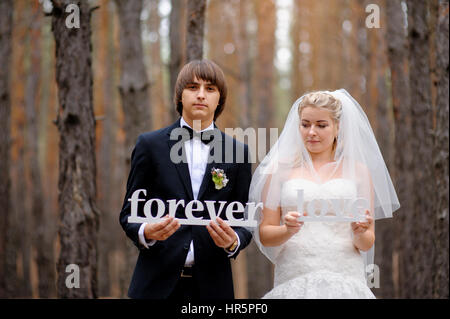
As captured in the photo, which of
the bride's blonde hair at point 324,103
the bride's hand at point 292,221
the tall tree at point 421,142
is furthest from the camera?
the tall tree at point 421,142

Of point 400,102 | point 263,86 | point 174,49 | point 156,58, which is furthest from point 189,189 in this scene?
point 156,58

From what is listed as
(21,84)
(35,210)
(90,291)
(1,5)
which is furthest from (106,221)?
(90,291)

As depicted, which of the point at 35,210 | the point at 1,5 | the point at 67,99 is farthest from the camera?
the point at 35,210

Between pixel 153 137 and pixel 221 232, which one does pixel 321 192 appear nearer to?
pixel 221 232

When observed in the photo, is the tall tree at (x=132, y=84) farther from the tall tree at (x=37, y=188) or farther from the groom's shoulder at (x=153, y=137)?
the groom's shoulder at (x=153, y=137)

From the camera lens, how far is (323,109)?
10.6 feet

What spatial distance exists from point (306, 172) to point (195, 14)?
110 inches

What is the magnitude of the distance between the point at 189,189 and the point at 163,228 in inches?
13.9

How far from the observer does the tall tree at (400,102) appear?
6988 millimetres

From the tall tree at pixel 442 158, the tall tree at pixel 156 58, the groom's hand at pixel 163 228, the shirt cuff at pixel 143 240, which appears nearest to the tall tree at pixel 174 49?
the tall tree at pixel 442 158

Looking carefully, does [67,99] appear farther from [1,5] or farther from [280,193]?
[1,5]

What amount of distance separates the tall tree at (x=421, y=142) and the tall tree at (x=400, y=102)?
50 centimetres

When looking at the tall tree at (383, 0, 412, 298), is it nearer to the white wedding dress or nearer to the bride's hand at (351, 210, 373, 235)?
the white wedding dress
